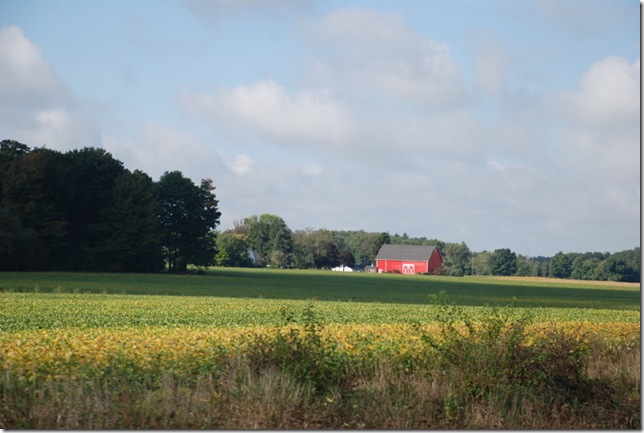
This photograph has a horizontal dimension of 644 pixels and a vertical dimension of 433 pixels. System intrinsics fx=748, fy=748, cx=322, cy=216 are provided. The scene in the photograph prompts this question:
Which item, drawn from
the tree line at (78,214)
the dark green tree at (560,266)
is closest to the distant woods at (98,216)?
the tree line at (78,214)

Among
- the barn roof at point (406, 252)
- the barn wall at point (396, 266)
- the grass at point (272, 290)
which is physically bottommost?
the grass at point (272, 290)

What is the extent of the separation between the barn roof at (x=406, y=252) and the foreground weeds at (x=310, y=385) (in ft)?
469

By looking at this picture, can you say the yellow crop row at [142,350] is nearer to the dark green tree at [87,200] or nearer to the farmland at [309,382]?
the farmland at [309,382]

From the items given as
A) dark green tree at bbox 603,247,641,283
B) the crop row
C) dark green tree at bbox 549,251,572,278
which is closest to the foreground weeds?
the crop row

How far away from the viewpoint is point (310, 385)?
978 centimetres

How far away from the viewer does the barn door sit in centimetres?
15225

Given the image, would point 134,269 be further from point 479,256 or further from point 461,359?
point 479,256

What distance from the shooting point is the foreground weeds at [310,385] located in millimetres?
8891

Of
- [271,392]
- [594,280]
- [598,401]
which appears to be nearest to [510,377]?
[598,401]

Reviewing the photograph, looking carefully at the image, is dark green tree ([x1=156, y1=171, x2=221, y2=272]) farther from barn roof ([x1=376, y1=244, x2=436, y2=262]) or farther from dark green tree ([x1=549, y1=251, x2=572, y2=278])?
barn roof ([x1=376, y1=244, x2=436, y2=262])

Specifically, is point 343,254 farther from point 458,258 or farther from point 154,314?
point 154,314

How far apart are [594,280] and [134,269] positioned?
72065 mm

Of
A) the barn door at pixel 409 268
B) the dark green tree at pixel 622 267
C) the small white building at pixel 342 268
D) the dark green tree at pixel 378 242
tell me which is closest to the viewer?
the dark green tree at pixel 622 267

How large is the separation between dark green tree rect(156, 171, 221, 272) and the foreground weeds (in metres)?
74.0
